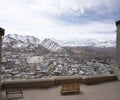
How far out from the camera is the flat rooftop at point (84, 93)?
7627 mm

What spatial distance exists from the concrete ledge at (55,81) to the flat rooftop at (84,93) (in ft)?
1.23

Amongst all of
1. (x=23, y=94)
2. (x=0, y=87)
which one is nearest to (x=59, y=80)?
(x=23, y=94)

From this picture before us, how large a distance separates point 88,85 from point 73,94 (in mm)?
1907

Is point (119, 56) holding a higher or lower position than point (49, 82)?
higher

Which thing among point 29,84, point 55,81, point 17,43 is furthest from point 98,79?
point 17,43

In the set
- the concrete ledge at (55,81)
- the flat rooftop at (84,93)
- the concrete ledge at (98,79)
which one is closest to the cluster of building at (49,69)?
the concrete ledge at (55,81)

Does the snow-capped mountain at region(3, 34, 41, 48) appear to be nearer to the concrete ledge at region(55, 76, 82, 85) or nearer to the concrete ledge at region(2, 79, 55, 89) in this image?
the concrete ledge at region(2, 79, 55, 89)

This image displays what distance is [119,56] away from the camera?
1063cm

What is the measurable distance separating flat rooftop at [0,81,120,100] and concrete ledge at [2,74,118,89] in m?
0.38

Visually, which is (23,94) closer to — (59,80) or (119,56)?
(59,80)

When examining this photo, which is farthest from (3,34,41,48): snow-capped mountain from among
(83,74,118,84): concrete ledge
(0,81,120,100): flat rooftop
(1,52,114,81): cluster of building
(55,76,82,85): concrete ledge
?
(0,81,120,100): flat rooftop

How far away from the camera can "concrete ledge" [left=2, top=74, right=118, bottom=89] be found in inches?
353

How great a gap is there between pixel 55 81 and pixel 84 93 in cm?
202

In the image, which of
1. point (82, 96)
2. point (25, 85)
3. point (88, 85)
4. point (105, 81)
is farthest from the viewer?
point (105, 81)
